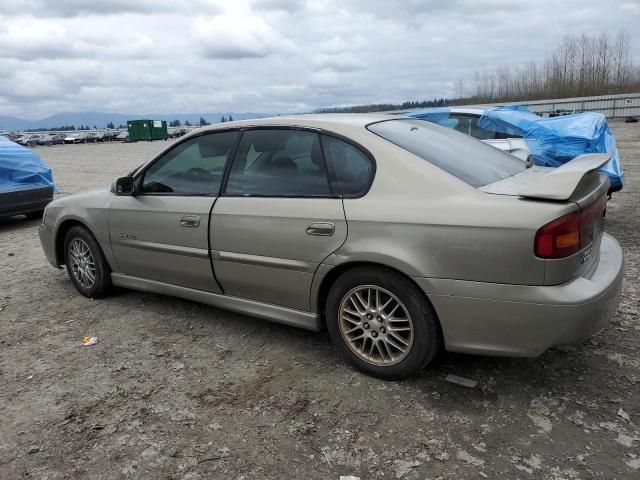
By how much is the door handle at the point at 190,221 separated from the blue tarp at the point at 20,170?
6.26m

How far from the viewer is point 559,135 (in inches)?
259

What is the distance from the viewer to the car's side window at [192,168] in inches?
149

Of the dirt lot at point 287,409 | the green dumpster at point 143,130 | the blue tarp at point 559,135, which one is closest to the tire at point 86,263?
the dirt lot at point 287,409

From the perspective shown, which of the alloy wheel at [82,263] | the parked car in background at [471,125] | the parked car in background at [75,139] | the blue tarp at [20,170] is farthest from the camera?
the parked car in background at [75,139]

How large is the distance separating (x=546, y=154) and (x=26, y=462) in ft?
21.0

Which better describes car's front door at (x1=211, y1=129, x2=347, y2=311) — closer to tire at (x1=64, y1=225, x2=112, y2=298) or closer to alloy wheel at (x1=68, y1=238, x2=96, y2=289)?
tire at (x1=64, y1=225, x2=112, y2=298)

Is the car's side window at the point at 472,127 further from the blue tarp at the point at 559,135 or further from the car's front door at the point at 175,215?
the car's front door at the point at 175,215

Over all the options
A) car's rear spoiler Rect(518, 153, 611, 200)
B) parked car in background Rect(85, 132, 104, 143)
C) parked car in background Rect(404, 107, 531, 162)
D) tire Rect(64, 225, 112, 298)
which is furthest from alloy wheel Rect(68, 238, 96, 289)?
parked car in background Rect(85, 132, 104, 143)

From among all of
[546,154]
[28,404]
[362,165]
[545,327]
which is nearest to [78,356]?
[28,404]

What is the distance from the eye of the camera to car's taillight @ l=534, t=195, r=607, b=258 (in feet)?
8.20

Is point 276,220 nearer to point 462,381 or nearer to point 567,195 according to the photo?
point 462,381

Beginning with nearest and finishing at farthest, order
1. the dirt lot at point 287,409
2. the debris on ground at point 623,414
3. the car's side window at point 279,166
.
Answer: the dirt lot at point 287,409 → the debris on ground at point 623,414 → the car's side window at point 279,166

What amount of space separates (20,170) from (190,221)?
6.65 m

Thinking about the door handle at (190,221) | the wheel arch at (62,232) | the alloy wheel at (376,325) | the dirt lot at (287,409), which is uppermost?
the door handle at (190,221)
